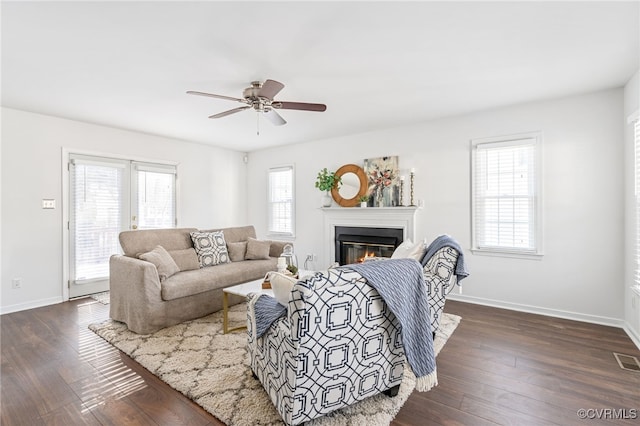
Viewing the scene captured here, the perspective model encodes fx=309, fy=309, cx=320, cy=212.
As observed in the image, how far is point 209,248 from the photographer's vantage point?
4109 mm

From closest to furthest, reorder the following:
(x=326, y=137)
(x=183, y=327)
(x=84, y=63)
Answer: (x=84, y=63) < (x=183, y=327) < (x=326, y=137)

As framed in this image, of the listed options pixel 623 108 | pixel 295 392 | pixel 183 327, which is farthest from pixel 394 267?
pixel 623 108

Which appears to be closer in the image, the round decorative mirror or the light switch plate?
the light switch plate

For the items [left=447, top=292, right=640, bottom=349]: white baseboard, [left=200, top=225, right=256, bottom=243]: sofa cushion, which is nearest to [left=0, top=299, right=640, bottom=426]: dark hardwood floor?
[left=447, top=292, right=640, bottom=349]: white baseboard

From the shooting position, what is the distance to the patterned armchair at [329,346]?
4.97 ft

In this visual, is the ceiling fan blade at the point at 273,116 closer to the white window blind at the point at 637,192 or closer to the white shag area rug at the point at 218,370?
the white shag area rug at the point at 218,370

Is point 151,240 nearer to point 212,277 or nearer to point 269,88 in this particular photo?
point 212,277

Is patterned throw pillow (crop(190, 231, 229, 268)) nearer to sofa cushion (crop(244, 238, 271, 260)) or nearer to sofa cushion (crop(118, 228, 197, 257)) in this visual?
sofa cushion (crop(118, 228, 197, 257))

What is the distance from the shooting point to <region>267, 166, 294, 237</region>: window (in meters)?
6.02

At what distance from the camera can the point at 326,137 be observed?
5383 mm

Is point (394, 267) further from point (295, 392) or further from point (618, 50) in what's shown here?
point (618, 50)

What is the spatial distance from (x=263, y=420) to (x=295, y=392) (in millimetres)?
407

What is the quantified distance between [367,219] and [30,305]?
4.62 metres
